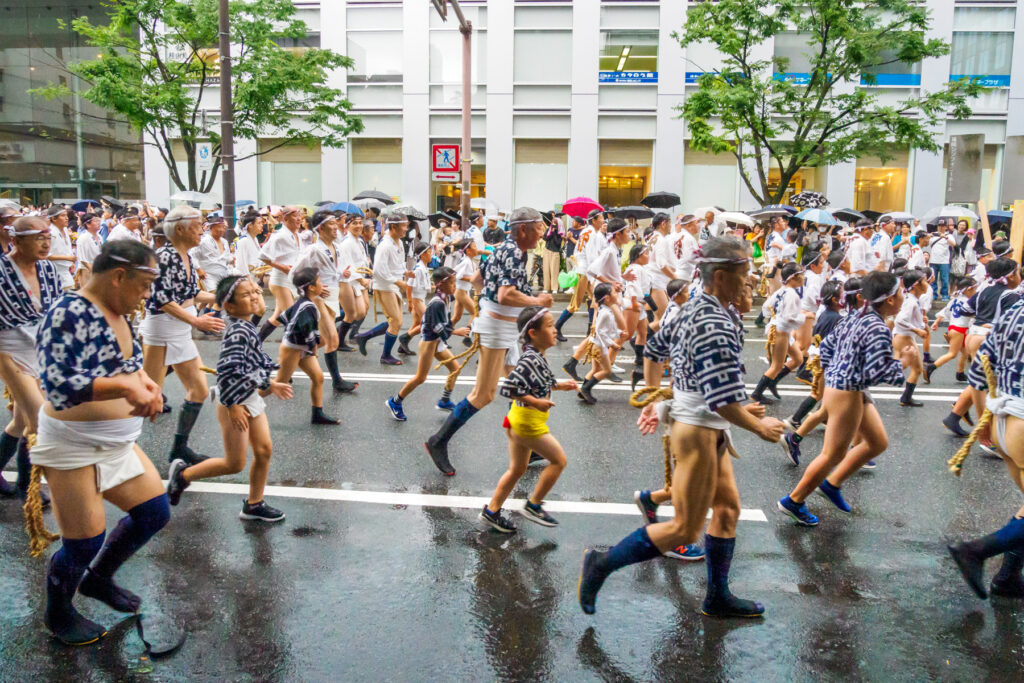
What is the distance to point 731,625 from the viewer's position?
407cm

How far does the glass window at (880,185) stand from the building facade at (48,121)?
31364 mm

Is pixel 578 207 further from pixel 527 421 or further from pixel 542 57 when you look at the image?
pixel 527 421

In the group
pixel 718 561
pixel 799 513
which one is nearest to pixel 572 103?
pixel 799 513

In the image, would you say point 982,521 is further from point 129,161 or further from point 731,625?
point 129,161

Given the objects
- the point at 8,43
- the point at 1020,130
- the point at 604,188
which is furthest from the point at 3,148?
the point at 1020,130

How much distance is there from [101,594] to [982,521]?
538cm

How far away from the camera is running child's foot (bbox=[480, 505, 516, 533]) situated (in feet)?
17.0

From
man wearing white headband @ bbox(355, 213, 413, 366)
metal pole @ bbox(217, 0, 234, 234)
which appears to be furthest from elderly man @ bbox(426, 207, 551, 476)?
metal pole @ bbox(217, 0, 234, 234)

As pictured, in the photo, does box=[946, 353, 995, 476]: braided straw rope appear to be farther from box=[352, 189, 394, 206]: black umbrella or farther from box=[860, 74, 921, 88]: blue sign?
box=[860, 74, 921, 88]: blue sign

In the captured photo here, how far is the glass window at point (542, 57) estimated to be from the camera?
28172mm

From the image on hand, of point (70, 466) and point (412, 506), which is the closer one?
point (70, 466)

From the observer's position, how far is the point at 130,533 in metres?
3.81

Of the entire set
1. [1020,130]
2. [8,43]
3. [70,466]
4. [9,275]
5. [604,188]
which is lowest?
[70,466]

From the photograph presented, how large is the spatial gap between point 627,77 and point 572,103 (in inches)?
80.8
